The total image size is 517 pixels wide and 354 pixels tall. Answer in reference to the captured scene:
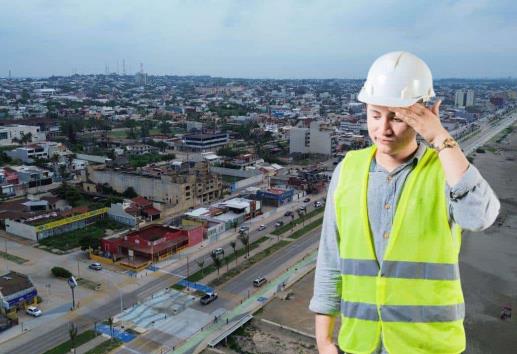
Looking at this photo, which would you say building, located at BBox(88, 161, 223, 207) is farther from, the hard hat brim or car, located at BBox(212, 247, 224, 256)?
the hard hat brim

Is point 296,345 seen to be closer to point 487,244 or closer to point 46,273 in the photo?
point 46,273

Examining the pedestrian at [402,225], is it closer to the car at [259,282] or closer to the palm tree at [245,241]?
the car at [259,282]

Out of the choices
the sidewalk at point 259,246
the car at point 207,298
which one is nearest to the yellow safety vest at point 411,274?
the car at point 207,298

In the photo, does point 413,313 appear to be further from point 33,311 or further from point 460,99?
point 460,99

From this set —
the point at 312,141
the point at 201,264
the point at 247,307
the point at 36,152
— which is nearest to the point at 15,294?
the point at 201,264

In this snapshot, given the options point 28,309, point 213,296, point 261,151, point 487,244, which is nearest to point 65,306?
point 28,309

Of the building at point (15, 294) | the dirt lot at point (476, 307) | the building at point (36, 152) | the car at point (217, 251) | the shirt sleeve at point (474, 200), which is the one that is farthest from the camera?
the building at point (36, 152)
